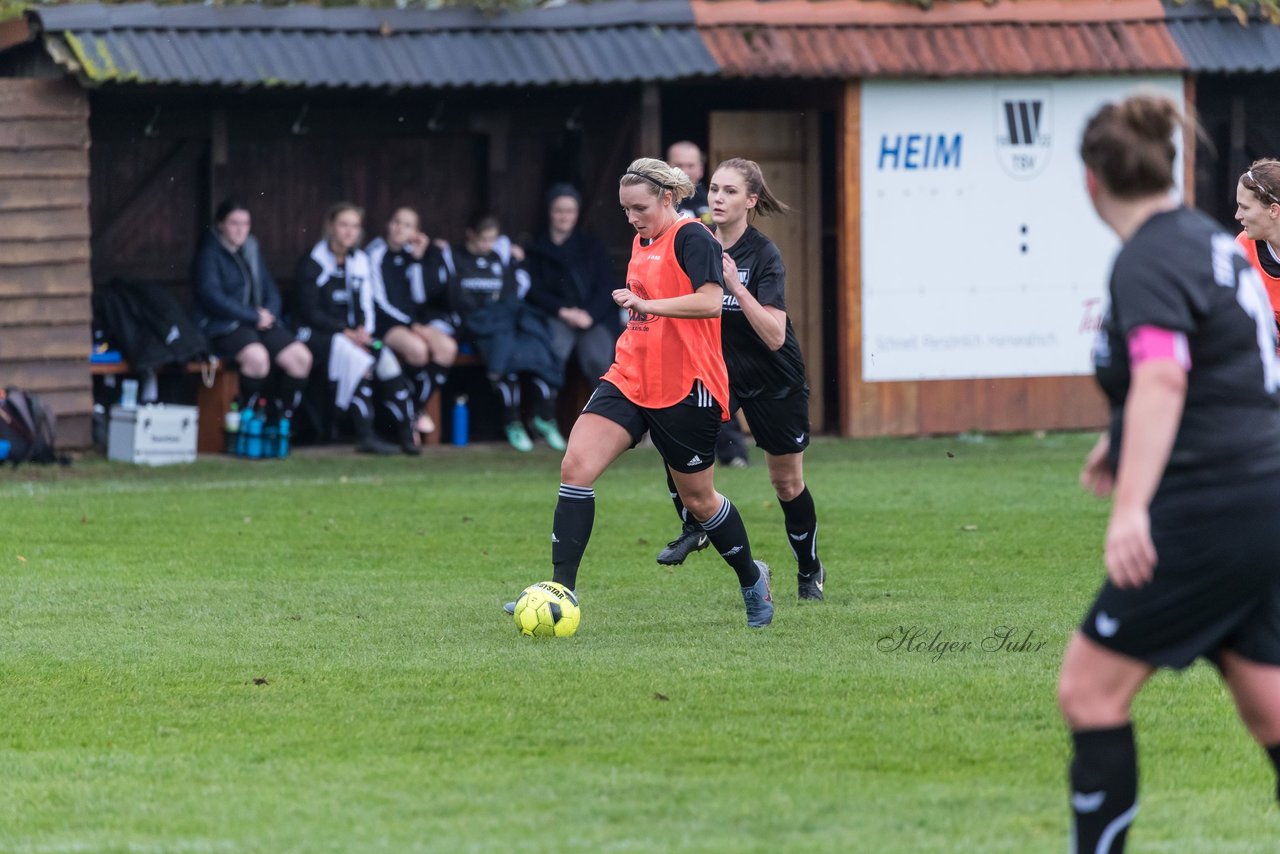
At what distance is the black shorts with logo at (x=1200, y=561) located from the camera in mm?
4293

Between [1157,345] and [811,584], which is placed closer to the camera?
[1157,345]

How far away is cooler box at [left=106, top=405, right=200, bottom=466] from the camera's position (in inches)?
605

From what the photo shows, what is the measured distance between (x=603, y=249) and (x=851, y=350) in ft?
7.33

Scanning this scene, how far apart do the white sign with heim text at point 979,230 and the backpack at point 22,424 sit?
→ 6.68m

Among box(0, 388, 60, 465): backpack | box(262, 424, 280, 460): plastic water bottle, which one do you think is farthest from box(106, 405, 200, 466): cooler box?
box(0, 388, 60, 465): backpack

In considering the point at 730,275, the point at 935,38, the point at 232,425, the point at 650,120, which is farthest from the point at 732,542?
the point at 935,38

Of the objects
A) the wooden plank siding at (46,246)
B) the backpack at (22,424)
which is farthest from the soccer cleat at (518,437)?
the backpack at (22,424)

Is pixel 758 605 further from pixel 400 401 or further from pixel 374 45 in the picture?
pixel 374 45

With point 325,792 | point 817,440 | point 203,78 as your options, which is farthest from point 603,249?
point 325,792

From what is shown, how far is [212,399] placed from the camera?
16.2 m

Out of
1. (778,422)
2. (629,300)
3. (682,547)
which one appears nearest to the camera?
(629,300)

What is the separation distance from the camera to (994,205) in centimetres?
1773

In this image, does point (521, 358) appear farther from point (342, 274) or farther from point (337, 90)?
point (337, 90)

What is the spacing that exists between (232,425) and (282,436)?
0.39 m
